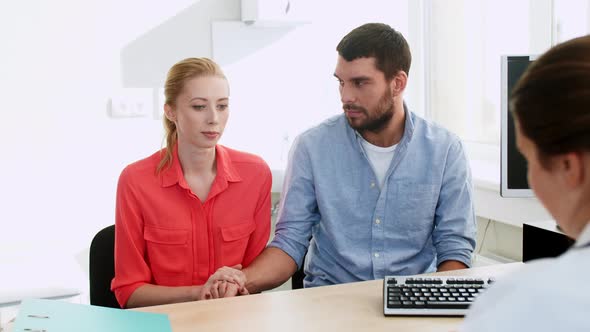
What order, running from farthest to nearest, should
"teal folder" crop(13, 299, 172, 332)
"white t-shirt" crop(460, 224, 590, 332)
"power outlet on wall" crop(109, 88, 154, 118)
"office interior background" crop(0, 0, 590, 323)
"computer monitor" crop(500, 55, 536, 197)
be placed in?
"power outlet on wall" crop(109, 88, 154, 118) < "office interior background" crop(0, 0, 590, 323) < "computer monitor" crop(500, 55, 536, 197) < "teal folder" crop(13, 299, 172, 332) < "white t-shirt" crop(460, 224, 590, 332)

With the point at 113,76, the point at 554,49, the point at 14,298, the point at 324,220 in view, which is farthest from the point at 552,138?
the point at 113,76

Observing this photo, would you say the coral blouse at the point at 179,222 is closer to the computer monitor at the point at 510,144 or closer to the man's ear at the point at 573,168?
the computer monitor at the point at 510,144

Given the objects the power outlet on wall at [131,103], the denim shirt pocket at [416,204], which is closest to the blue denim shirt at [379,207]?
the denim shirt pocket at [416,204]

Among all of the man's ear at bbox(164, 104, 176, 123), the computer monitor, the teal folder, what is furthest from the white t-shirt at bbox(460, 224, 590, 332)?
the man's ear at bbox(164, 104, 176, 123)

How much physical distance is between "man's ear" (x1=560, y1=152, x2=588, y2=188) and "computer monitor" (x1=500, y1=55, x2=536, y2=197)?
3.53ft

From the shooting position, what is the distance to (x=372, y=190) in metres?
1.95

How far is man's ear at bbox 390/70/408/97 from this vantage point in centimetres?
204

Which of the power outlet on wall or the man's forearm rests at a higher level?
the power outlet on wall

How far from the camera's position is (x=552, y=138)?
771mm

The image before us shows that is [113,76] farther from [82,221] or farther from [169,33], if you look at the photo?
[82,221]

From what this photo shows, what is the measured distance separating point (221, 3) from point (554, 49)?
2.76 metres

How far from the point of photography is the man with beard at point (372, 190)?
6.33ft

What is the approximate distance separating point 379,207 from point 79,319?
89 centimetres

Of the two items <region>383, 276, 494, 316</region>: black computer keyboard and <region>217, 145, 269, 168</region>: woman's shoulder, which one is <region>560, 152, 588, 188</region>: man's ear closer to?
<region>383, 276, 494, 316</region>: black computer keyboard
